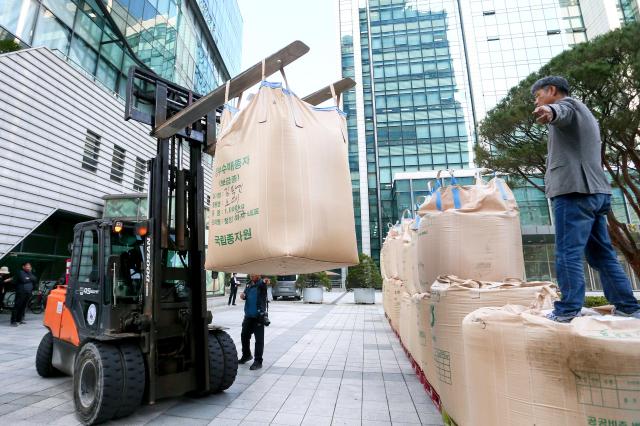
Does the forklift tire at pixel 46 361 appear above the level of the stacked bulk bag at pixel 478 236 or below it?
below

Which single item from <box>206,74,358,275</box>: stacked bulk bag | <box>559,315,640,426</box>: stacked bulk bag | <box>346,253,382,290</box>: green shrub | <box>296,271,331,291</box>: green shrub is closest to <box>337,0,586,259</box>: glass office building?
<box>346,253,382,290</box>: green shrub

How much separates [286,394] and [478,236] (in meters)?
3.05

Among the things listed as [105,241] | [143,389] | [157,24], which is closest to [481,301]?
[143,389]

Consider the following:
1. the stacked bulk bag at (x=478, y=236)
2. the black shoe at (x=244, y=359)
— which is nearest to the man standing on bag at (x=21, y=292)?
the black shoe at (x=244, y=359)

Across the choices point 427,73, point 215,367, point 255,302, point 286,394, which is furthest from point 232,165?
point 427,73

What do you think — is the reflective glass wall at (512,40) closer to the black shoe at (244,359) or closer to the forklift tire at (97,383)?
the black shoe at (244,359)

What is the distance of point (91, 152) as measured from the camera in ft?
42.5

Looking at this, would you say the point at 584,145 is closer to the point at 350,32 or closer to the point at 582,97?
the point at 582,97

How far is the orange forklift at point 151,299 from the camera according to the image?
342 cm

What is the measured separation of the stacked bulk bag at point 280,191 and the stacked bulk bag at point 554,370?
37.3 inches

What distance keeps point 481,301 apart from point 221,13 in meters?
33.2

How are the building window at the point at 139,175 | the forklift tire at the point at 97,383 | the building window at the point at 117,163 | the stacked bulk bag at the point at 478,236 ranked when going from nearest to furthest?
the stacked bulk bag at the point at 478,236 < the forklift tire at the point at 97,383 < the building window at the point at 117,163 < the building window at the point at 139,175

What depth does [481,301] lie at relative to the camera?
8.46 ft

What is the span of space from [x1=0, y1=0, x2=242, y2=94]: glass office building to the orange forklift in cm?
981
